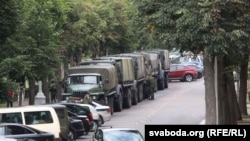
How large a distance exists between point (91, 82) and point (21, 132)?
752 inches

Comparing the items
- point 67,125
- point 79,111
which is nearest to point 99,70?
point 79,111

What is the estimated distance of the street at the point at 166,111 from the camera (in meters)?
36.5

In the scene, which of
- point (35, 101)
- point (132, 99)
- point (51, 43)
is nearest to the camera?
point (51, 43)

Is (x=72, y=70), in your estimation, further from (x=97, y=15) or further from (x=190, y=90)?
(x=190, y=90)

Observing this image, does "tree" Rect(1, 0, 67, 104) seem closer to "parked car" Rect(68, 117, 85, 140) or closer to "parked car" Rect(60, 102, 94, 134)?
"parked car" Rect(60, 102, 94, 134)

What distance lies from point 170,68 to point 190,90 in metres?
8.91

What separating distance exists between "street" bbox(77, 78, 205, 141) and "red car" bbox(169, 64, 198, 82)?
6.46 metres

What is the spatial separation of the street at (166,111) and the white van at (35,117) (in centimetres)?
563

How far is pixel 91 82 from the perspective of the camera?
4116 cm

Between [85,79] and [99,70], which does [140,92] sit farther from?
[85,79]

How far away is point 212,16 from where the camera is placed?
2277cm

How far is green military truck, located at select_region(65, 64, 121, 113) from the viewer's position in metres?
40.4

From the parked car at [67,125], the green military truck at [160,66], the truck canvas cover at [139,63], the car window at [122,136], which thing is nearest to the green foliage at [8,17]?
the parked car at [67,125]

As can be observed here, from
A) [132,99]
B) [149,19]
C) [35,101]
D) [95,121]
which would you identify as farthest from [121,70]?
[149,19]
